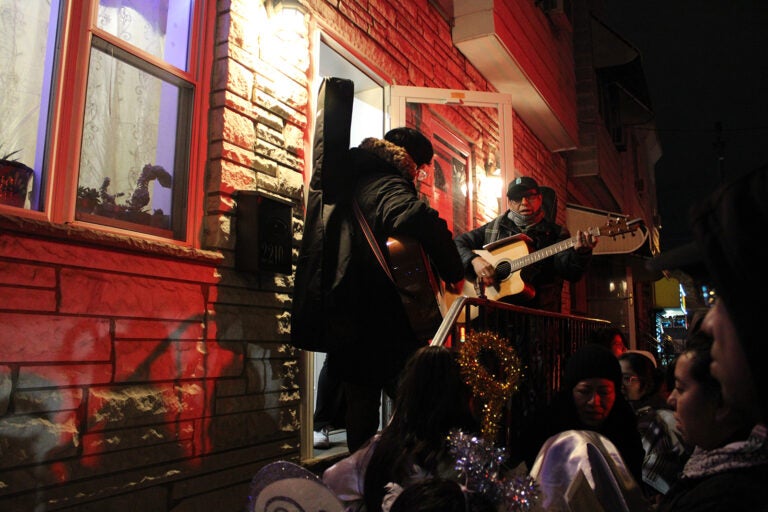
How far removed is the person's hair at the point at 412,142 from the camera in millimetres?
3531

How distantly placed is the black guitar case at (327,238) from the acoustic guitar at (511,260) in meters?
2.13

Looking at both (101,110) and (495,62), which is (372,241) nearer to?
(101,110)

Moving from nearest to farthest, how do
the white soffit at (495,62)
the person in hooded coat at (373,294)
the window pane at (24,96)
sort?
1. the window pane at (24,96)
2. the person in hooded coat at (373,294)
3. the white soffit at (495,62)

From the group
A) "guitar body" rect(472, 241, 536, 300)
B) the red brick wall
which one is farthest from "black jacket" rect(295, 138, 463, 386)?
"guitar body" rect(472, 241, 536, 300)

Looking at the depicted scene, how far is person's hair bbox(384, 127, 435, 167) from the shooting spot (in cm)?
353

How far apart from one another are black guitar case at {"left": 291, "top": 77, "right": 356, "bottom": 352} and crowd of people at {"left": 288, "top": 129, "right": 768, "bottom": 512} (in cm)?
10

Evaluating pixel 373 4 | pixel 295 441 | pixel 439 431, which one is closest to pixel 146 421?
pixel 295 441

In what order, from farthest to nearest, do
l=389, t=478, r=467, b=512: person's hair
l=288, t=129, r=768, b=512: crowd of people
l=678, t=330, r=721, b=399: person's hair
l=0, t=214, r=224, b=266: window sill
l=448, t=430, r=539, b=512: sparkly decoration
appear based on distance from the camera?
l=0, t=214, r=224, b=266: window sill < l=448, t=430, r=539, b=512: sparkly decoration < l=678, t=330, r=721, b=399: person's hair < l=389, t=478, r=467, b=512: person's hair < l=288, t=129, r=768, b=512: crowd of people

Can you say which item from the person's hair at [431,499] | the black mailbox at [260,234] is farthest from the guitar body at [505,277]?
the person's hair at [431,499]

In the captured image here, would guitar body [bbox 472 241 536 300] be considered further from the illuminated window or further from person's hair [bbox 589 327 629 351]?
the illuminated window

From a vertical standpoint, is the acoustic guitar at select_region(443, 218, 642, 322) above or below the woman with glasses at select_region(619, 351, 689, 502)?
above

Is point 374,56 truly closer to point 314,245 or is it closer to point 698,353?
point 314,245

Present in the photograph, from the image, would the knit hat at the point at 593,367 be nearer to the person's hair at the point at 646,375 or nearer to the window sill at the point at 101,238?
the person's hair at the point at 646,375

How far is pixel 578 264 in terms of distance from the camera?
→ 5086 millimetres
